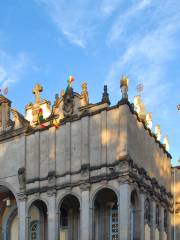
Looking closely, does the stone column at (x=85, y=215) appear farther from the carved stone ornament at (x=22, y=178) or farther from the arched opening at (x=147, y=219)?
the carved stone ornament at (x=22, y=178)

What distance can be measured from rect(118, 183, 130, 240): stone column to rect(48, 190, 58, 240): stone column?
5.19 meters

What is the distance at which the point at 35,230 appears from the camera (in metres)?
44.7

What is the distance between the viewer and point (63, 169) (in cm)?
4188

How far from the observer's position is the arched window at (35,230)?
44.2 metres

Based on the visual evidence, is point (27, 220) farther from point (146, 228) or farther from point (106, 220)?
point (146, 228)

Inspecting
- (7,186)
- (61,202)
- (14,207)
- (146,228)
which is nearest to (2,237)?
(14,207)

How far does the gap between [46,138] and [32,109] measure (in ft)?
16.9

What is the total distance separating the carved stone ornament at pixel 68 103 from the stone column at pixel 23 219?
265 inches

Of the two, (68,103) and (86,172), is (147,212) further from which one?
(68,103)

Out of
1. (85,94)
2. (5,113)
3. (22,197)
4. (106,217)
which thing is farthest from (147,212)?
(5,113)

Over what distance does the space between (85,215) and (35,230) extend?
22.0ft

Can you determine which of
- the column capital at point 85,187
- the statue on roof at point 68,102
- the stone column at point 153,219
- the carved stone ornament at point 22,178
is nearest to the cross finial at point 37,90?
the statue on roof at point 68,102

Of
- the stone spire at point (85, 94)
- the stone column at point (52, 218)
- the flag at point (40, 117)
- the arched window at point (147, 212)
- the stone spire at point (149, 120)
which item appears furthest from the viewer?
the stone spire at point (149, 120)

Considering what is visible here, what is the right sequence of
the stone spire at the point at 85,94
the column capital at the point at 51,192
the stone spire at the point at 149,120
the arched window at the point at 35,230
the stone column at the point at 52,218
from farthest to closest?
the stone spire at the point at 149,120 → the arched window at the point at 35,230 → the stone spire at the point at 85,94 → the column capital at the point at 51,192 → the stone column at the point at 52,218
